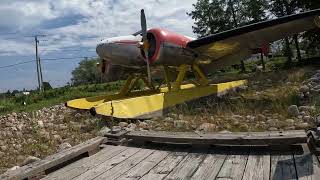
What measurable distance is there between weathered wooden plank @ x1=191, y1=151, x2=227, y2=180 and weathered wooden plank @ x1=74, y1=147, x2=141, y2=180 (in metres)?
0.81

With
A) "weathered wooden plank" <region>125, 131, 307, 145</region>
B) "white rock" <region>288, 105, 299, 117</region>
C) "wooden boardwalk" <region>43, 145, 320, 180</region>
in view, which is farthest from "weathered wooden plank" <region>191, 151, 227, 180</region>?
"white rock" <region>288, 105, 299, 117</region>

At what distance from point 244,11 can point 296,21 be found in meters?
35.9

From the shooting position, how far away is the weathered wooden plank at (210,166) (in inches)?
126

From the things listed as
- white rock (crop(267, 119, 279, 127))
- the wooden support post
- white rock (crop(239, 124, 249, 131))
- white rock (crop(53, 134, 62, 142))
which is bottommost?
white rock (crop(53, 134, 62, 142))

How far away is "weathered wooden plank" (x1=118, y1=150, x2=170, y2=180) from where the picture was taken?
3.34 meters

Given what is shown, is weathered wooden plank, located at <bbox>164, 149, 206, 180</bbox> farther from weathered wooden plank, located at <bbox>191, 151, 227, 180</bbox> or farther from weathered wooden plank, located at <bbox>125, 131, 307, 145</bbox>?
weathered wooden plank, located at <bbox>125, 131, 307, 145</bbox>

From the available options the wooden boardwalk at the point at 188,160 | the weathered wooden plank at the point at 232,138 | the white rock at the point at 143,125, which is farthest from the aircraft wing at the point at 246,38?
the wooden boardwalk at the point at 188,160

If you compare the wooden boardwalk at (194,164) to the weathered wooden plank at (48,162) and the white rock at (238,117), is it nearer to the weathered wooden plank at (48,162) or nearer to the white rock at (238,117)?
the weathered wooden plank at (48,162)

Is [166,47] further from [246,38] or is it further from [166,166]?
[166,166]

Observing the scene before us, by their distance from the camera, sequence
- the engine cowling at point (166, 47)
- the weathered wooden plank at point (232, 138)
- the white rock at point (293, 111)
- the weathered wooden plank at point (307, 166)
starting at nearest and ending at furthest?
the weathered wooden plank at point (307, 166) < the weathered wooden plank at point (232, 138) < the white rock at point (293, 111) < the engine cowling at point (166, 47)

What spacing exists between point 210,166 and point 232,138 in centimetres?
52

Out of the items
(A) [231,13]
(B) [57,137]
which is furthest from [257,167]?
(A) [231,13]

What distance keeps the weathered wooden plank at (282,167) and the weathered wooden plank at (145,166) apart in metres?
1.05

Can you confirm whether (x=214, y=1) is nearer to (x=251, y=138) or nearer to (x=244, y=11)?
(x=244, y=11)
